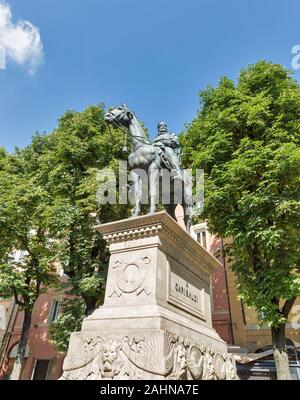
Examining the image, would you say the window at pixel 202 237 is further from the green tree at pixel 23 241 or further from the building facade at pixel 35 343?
the building facade at pixel 35 343

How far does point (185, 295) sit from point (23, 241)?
13472 millimetres

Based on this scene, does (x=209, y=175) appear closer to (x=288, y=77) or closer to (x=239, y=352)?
(x=288, y=77)

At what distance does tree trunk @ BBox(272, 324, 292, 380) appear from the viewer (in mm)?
11423

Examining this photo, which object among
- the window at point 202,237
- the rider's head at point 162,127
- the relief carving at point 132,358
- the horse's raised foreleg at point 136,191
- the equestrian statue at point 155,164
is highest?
the window at point 202,237

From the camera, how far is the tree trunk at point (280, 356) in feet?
37.5

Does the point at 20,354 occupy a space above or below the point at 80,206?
below

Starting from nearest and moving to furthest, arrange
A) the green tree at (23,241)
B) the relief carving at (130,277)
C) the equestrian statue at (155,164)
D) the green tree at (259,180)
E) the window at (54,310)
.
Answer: the relief carving at (130,277), the equestrian statue at (155,164), the green tree at (259,180), the green tree at (23,241), the window at (54,310)

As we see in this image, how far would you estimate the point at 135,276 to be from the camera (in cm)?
507

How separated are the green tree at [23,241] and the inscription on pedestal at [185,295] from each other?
10598mm

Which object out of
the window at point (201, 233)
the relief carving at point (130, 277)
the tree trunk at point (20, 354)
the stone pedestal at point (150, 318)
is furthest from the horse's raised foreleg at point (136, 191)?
the window at point (201, 233)

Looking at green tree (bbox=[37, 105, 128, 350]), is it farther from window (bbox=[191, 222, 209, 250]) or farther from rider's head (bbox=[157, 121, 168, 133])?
window (bbox=[191, 222, 209, 250])

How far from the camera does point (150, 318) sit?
4.43 metres

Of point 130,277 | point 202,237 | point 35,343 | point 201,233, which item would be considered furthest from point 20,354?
point 130,277

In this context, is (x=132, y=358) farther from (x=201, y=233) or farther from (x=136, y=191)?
(x=201, y=233)
